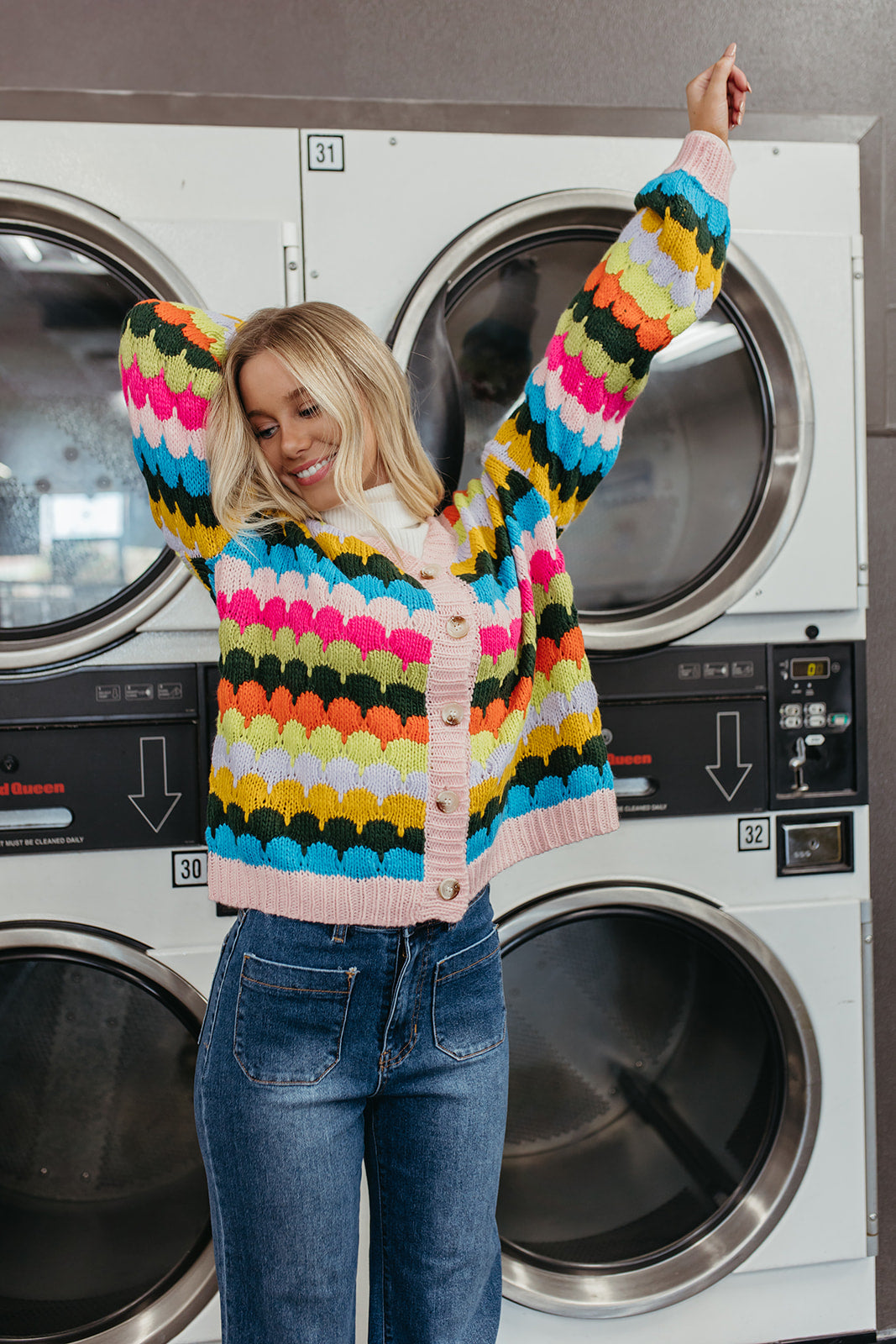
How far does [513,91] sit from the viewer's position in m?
1.40

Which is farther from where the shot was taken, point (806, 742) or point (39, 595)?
point (806, 742)

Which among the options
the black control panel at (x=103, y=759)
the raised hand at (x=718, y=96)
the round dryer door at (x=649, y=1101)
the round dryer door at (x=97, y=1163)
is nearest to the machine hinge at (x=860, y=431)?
the raised hand at (x=718, y=96)

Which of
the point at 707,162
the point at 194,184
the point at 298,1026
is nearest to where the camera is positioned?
the point at 298,1026

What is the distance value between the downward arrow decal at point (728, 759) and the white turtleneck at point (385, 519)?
0.59 m

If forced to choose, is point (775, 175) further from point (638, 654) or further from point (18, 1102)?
point (18, 1102)

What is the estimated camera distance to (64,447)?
1235mm

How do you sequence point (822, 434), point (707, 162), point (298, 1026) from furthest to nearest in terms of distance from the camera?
point (822, 434) → point (707, 162) → point (298, 1026)

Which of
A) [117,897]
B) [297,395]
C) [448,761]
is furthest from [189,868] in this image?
[297,395]

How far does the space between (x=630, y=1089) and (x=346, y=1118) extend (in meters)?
0.67

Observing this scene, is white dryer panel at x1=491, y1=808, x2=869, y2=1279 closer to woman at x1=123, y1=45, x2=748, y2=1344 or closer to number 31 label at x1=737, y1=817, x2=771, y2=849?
number 31 label at x1=737, y1=817, x2=771, y2=849

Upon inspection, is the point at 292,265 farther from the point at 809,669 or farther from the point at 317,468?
the point at 809,669

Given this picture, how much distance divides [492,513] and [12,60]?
1.03m

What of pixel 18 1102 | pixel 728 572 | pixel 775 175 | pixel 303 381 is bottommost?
pixel 18 1102

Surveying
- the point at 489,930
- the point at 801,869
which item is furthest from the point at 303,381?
the point at 801,869
